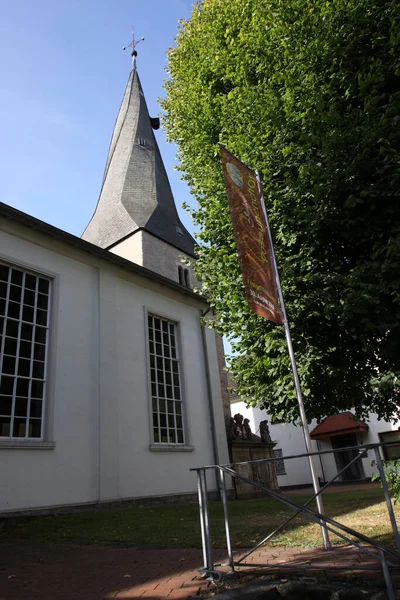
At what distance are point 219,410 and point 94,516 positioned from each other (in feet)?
24.3

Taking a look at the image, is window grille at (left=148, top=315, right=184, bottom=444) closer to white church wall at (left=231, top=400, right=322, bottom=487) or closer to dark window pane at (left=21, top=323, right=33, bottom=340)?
dark window pane at (left=21, top=323, right=33, bottom=340)

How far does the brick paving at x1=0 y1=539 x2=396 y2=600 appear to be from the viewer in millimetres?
3717

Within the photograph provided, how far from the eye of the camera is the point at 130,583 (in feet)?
13.3

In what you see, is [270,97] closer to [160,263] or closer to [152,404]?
[152,404]

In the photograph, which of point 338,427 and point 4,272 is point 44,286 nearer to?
point 4,272

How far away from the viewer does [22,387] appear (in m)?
10.0

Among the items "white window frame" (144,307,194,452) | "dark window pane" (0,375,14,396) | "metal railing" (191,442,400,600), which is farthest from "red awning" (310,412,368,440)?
"metal railing" (191,442,400,600)

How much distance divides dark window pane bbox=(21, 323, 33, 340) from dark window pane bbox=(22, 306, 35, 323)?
0.52 feet

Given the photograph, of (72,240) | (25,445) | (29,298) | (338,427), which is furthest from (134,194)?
(338,427)

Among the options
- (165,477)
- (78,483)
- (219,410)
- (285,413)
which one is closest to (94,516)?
(78,483)

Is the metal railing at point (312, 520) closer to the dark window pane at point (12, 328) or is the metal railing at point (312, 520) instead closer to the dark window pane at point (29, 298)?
the dark window pane at point (12, 328)

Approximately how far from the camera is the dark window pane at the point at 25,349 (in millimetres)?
10352

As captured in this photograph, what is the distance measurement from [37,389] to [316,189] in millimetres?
8026

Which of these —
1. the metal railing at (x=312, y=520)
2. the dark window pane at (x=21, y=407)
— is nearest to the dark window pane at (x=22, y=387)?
the dark window pane at (x=21, y=407)
